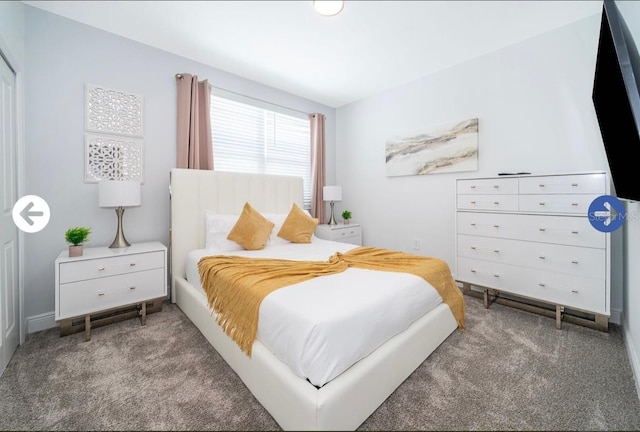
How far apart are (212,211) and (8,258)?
155 centimetres

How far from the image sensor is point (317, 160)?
4.41 m

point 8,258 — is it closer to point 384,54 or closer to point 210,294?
point 210,294

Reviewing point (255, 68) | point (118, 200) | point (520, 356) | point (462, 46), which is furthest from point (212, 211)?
point (462, 46)

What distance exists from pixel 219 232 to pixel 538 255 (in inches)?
120

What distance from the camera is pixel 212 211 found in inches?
121

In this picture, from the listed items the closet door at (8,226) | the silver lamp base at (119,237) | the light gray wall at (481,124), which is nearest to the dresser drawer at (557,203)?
the light gray wall at (481,124)

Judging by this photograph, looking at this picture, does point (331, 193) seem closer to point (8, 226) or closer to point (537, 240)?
point (537, 240)

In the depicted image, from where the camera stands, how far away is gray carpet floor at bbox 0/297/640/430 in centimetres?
135

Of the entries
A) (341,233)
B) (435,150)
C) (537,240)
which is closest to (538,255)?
(537,240)

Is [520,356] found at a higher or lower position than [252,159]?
lower

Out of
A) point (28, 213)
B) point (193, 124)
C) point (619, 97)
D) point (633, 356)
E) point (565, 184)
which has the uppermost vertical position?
point (193, 124)

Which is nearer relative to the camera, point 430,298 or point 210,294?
point 430,298

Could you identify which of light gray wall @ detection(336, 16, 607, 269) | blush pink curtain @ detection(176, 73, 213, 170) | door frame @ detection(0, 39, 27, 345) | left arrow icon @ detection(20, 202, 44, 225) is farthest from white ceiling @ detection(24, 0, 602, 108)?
left arrow icon @ detection(20, 202, 44, 225)

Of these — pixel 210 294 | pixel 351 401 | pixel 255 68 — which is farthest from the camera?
pixel 255 68
